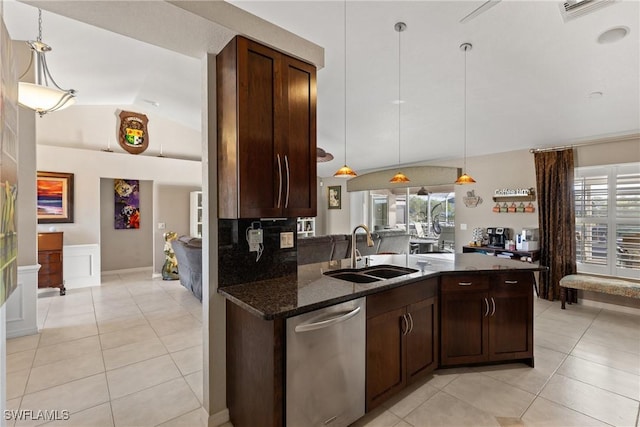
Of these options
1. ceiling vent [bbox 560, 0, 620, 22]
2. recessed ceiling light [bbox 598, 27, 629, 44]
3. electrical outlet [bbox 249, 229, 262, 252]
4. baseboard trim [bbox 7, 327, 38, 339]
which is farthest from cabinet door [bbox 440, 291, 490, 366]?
baseboard trim [bbox 7, 327, 38, 339]

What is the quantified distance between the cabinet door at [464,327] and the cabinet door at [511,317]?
0.08 metres

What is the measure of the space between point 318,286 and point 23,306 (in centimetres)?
363

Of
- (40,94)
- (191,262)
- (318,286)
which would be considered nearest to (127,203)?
(191,262)

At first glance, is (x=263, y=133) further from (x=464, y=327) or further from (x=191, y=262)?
(x=191, y=262)

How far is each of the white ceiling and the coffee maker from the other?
1.44m

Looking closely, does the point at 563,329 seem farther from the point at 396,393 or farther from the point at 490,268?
the point at 396,393

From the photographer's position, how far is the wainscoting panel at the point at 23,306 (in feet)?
10.8

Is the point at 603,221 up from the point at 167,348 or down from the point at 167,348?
up

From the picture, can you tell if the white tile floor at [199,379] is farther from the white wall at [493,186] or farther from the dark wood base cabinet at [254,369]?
the white wall at [493,186]

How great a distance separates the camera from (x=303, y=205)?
2.01m

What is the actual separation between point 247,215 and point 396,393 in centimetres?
168

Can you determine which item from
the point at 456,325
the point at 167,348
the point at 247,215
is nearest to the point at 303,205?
the point at 247,215

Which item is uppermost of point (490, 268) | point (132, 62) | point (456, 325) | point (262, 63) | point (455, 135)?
point (132, 62)

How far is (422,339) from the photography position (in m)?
2.32
